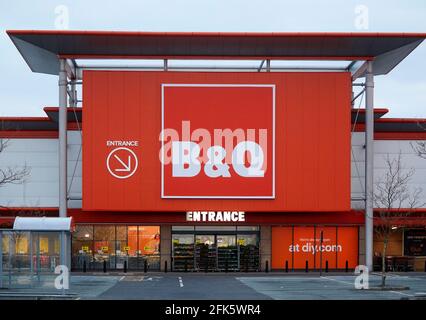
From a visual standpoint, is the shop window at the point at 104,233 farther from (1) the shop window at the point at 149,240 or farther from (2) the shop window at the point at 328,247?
(2) the shop window at the point at 328,247

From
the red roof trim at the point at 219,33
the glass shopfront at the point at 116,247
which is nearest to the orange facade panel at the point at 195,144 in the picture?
the glass shopfront at the point at 116,247

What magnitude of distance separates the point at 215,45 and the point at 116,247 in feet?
50.9

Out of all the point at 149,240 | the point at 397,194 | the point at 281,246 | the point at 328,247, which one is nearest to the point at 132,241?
the point at 149,240

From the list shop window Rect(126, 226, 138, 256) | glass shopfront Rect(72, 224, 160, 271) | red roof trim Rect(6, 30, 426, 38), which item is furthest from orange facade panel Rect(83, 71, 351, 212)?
red roof trim Rect(6, 30, 426, 38)

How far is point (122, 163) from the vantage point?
41156 mm

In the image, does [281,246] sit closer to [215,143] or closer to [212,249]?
[212,249]


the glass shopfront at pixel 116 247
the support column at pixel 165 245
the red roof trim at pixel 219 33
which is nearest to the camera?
the red roof trim at pixel 219 33

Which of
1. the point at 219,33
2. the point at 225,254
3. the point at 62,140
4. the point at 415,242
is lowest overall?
the point at 225,254

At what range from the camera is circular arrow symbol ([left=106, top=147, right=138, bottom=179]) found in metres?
41.1

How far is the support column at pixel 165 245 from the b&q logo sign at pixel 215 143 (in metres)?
2.95

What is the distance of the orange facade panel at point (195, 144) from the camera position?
41.0 metres

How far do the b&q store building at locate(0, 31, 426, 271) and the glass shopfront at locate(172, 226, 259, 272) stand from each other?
7 centimetres

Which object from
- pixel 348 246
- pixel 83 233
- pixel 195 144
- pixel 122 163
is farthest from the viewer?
pixel 348 246

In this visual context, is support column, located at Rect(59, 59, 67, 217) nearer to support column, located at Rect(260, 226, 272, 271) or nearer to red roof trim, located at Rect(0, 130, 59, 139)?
red roof trim, located at Rect(0, 130, 59, 139)
